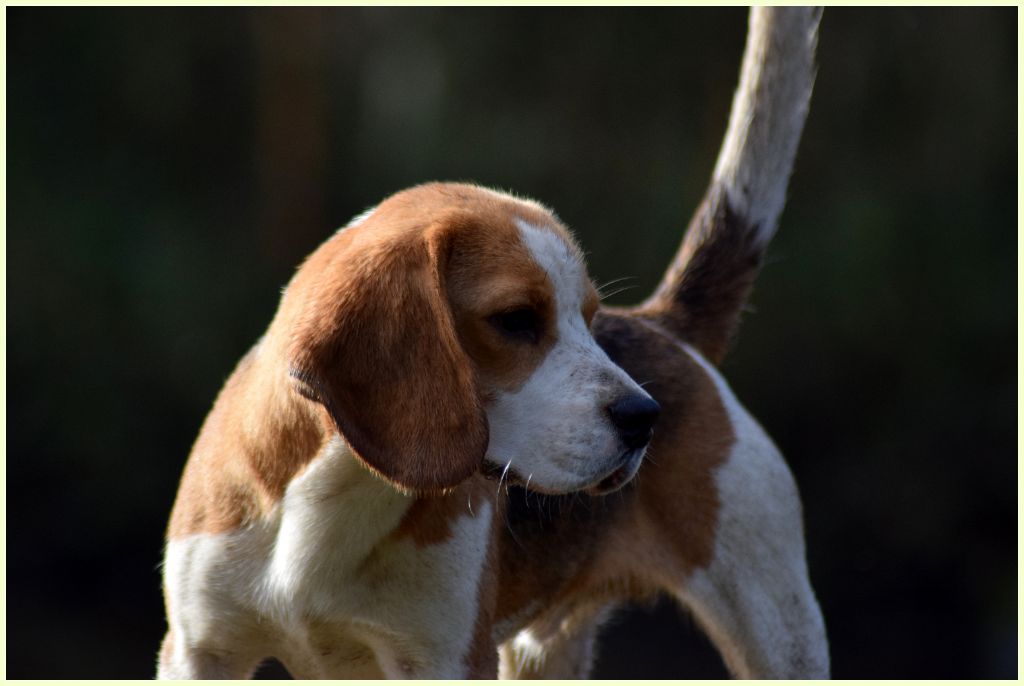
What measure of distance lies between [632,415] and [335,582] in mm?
963

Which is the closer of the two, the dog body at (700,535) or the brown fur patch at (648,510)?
the brown fur patch at (648,510)

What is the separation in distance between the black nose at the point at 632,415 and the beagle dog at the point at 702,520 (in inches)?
32.1

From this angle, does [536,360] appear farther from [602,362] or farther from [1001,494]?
[1001,494]

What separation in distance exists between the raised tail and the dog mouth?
1.50 metres

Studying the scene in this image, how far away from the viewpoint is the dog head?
3.41m

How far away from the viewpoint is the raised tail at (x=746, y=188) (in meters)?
5.06

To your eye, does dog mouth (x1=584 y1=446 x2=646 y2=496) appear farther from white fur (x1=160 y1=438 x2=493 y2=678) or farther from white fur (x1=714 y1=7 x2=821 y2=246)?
white fur (x1=714 y1=7 x2=821 y2=246)

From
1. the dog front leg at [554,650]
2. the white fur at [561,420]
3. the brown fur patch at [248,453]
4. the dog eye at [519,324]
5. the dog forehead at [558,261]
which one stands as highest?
the dog forehead at [558,261]

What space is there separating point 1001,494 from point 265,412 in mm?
8837

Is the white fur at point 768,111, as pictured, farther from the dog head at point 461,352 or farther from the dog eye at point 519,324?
the dog eye at point 519,324

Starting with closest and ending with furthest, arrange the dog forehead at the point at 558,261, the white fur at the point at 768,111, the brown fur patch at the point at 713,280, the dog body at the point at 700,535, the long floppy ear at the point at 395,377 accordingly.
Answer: the long floppy ear at the point at 395,377 → the dog forehead at the point at 558,261 → the dog body at the point at 700,535 → the white fur at the point at 768,111 → the brown fur patch at the point at 713,280

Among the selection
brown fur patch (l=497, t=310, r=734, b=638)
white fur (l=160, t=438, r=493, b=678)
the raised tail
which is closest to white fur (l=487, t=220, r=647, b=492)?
white fur (l=160, t=438, r=493, b=678)

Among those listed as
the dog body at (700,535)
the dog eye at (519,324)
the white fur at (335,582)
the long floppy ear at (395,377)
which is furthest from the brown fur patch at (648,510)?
the long floppy ear at (395,377)

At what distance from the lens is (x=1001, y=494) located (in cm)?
1122
